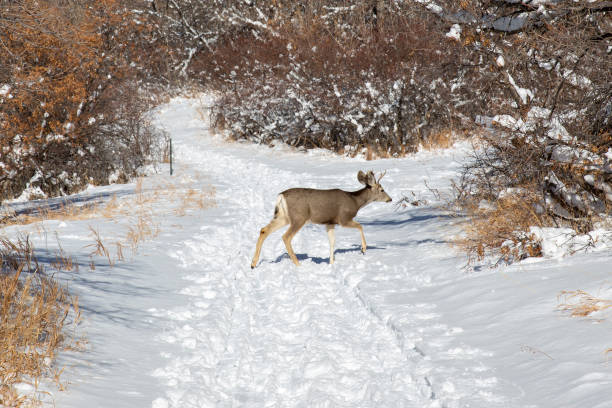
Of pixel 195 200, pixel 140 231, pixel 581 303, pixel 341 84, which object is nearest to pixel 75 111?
pixel 195 200

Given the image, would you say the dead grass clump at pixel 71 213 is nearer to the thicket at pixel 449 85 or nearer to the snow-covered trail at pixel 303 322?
the snow-covered trail at pixel 303 322

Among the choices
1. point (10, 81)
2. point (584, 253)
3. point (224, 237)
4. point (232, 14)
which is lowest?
point (224, 237)

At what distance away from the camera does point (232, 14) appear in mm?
38500

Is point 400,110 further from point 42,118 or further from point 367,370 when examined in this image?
point 367,370

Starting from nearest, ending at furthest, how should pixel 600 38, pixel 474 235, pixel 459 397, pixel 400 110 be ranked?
pixel 459 397, pixel 600 38, pixel 474 235, pixel 400 110

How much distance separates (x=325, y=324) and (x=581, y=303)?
265cm

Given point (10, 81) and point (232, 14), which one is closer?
point (10, 81)

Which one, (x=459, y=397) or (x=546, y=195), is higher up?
(x=546, y=195)

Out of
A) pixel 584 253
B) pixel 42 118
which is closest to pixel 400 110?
pixel 42 118

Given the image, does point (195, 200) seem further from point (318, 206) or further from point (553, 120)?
point (553, 120)

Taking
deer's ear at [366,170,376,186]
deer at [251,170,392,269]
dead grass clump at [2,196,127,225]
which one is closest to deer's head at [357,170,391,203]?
deer's ear at [366,170,376,186]

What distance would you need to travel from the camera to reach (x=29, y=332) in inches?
195

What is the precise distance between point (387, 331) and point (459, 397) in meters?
1.76

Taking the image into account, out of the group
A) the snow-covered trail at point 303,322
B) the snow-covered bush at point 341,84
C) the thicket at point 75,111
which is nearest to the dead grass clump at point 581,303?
the snow-covered trail at point 303,322
